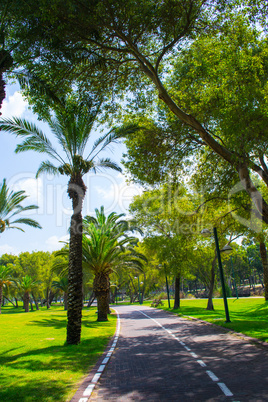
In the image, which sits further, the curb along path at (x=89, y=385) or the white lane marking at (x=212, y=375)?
the white lane marking at (x=212, y=375)

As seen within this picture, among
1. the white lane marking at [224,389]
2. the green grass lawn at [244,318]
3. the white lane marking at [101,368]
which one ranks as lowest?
the green grass lawn at [244,318]

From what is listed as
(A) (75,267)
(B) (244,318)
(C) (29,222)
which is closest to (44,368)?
(A) (75,267)

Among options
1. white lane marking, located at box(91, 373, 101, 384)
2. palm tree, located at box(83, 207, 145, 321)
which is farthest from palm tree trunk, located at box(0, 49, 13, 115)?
palm tree, located at box(83, 207, 145, 321)

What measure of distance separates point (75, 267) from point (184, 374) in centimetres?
709

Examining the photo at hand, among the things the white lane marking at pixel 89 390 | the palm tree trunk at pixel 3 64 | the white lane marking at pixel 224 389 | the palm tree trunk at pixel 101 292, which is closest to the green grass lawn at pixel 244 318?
the white lane marking at pixel 224 389

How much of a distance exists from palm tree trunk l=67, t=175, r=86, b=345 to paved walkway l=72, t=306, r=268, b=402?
2358mm

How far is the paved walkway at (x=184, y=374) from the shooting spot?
535cm

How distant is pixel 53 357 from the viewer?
945 cm

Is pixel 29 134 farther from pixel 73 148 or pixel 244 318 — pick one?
pixel 244 318

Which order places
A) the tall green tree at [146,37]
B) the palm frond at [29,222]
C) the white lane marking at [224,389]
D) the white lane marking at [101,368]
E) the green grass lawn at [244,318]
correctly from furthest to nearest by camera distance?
the palm frond at [29,222] → the green grass lawn at [244,318] → the tall green tree at [146,37] → the white lane marking at [101,368] → the white lane marking at [224,389]

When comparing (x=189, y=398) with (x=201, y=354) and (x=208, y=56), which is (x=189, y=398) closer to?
(x=201, y=354)

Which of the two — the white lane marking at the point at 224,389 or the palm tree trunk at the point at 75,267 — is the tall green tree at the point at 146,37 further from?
the white lane marking at the point at 224,389

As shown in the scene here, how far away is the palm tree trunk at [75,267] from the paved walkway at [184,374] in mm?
2358

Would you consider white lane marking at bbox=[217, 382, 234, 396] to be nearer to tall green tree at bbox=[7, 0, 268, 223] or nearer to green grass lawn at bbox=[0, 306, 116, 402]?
green grass lawn at bbox=[0, 306, 116, 402]
